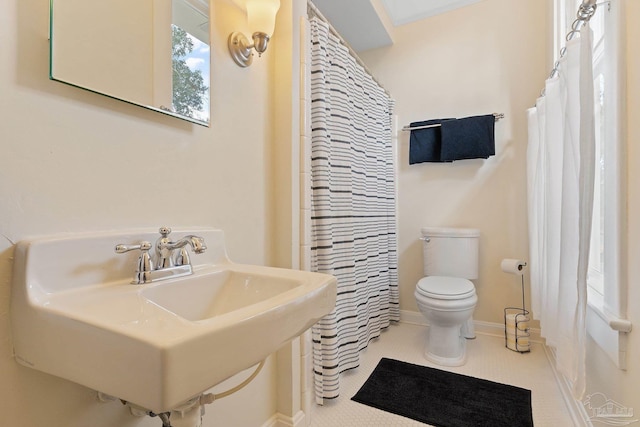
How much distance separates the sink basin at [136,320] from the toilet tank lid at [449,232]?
5.14 ft

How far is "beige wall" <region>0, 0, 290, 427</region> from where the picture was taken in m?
0.57

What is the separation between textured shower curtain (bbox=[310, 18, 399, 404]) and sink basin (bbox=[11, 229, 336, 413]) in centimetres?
73

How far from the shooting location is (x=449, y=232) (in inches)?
81.7

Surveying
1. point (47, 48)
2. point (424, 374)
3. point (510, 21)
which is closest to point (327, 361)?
point (424, 374)

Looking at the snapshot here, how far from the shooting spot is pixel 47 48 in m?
0.63

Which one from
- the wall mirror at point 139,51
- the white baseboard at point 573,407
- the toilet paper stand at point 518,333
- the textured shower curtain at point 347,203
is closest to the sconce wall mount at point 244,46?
the wall mirror at point 139,51

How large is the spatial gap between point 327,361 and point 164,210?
1.04m

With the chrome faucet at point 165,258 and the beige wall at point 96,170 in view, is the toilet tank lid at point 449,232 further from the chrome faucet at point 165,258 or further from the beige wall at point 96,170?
the chrome faucet at point 165,258

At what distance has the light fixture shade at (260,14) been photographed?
1.02 m

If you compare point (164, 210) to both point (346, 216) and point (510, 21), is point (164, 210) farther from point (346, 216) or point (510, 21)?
point (510, 21)

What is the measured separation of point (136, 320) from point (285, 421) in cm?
100

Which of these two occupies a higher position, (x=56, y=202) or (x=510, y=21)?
(x=510, y=21)

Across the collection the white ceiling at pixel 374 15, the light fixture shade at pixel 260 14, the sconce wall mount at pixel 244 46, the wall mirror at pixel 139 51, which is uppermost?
the white ceiling at pixel 374 15

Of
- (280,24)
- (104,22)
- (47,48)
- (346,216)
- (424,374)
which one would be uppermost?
(280,24)
